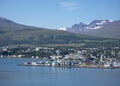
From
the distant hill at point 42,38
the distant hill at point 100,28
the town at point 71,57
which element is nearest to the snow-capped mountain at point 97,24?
the distant hill at point 100,28

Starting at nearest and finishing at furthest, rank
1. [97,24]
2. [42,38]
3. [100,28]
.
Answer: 1. [42,38]
2. [100,28]
3. [97,24]

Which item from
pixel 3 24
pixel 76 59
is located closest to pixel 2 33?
pixel 3 24

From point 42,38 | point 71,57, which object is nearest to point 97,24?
point 42,38

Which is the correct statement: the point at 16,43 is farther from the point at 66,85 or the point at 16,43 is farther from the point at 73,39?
the point at 66,85

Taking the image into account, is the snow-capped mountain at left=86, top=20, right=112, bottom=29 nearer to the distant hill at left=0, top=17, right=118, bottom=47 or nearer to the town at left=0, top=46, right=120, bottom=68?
the distant hill at left=0, top=17, right=118, bottom=47

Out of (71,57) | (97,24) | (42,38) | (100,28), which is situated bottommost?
(71,57)

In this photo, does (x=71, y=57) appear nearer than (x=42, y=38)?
Yes

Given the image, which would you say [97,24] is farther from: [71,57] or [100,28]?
[71,57]

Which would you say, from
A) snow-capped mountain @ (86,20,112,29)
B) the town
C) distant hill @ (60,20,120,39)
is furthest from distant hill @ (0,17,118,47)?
snow-capped mountain @ (86,20,112,29)
